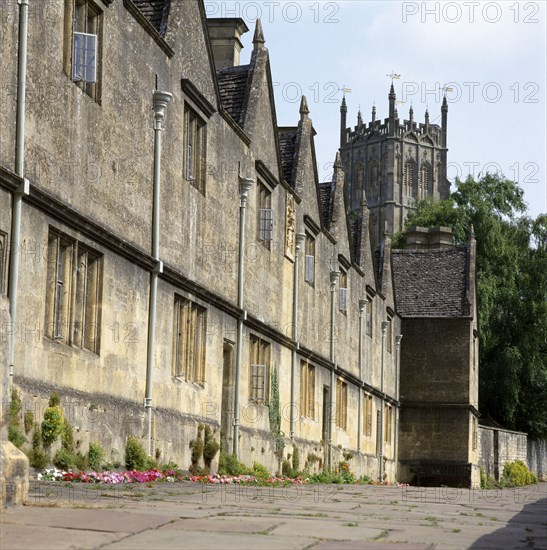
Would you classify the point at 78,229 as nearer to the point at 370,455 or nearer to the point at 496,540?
the point at 496,540

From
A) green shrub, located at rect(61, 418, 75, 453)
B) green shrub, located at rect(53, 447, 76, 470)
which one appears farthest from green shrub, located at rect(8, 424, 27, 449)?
green shrub, located at rect(61, 418, 75, 453)

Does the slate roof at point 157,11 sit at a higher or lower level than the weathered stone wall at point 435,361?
higher

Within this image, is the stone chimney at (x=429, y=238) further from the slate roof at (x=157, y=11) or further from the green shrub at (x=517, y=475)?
the slate roof at (x=157, y=11)

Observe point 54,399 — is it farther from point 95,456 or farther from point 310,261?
point 310,261

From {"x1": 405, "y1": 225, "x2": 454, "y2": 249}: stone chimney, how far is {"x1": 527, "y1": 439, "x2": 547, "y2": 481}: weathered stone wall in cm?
1267

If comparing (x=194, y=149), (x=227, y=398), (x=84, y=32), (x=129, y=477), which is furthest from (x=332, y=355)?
(x=84, y=32)

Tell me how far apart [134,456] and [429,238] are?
37.5 m

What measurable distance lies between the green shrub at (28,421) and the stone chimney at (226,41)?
15779 mm

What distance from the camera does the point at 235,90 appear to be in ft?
80.7

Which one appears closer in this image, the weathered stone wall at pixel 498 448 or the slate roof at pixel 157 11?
the slate roof at pixel 157 11

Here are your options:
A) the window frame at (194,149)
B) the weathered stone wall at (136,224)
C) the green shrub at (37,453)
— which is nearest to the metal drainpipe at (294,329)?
the weathered stone wall at (136,224)

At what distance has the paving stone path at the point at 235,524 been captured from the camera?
24.1 feet

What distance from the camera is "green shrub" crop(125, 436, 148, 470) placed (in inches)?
630

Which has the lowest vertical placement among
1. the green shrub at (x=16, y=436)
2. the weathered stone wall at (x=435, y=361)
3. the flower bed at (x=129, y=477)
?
the flower bed at (x=129, y=477)
